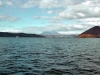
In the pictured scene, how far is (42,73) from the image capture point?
21766 millimetres

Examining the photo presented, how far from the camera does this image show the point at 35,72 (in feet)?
→ 73.2

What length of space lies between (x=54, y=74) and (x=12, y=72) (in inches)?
244

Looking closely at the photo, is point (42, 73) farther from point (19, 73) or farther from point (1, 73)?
point (1, 73)

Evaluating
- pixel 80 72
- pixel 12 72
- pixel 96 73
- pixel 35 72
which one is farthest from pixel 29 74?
pixel 96 73

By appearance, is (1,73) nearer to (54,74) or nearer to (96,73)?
(54,74)

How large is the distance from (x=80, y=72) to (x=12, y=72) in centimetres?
1002

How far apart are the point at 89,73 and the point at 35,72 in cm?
788

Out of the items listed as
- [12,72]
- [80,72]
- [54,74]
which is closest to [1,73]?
[12,72]

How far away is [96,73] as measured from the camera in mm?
21844

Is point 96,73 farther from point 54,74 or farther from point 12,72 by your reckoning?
point 12,72

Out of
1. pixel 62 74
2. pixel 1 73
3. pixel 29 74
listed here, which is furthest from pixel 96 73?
pixel 1 73

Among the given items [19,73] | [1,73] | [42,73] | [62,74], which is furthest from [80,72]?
[1,73]

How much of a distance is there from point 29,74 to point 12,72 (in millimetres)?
2781

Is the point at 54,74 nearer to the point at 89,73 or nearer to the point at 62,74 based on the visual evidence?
the point at 62,74
